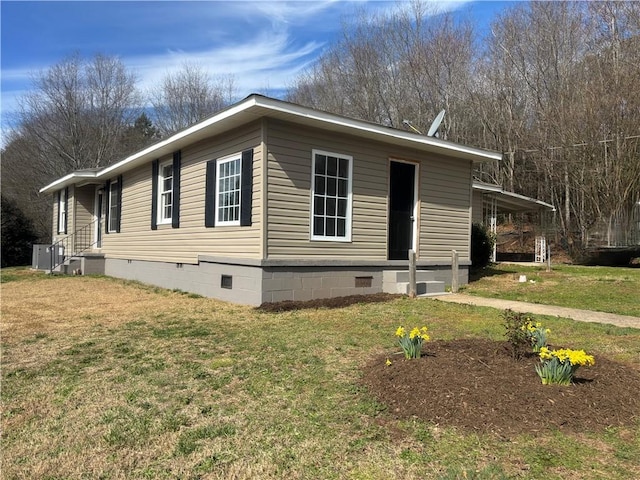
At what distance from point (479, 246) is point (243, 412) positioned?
11147 millimetres

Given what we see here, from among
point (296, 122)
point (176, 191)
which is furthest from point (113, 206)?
point (296, 122)

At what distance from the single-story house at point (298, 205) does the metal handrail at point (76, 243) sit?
5.83 meters

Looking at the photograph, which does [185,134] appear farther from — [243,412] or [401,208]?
[243,412]

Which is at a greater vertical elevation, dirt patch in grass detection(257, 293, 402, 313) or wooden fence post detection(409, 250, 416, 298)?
wooden fence post detection(409, 250, 416, 298)

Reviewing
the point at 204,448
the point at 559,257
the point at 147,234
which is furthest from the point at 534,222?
the point at 204,448

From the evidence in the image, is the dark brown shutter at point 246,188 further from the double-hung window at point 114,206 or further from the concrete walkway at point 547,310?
the double-hung window at point 114,206

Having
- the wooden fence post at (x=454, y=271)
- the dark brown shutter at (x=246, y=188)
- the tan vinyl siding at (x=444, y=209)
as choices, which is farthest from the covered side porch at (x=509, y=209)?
the dark brown shutter at (x=246, y=188)

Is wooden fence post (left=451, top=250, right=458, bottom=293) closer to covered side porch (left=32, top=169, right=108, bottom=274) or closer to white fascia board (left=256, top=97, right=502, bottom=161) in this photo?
white fascia board (left=256, top=97, right=502, bottom=161)

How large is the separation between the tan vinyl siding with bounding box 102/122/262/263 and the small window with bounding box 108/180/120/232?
409 millimetres

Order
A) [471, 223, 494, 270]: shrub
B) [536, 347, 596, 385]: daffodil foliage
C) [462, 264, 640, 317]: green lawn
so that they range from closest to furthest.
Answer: [536, 347, 596, 385]: daffodil foliage, [462, 264, 640, 317]: green lawn, [471, 223, 494, 270]: shrub

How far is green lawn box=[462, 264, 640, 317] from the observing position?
330 inches

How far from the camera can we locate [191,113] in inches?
1257

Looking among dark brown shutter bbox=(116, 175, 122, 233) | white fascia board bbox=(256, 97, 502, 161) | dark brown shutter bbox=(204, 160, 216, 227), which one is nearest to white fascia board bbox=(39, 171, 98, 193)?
dark brown shutter bbox=(116, 175, 122, 233)

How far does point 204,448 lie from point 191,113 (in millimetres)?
31783
